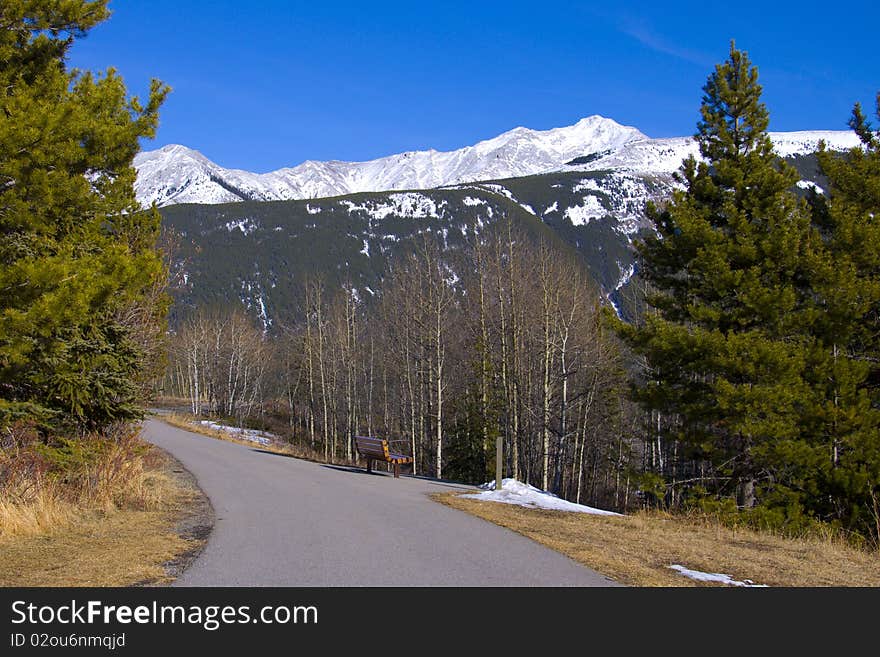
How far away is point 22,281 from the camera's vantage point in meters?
8.84

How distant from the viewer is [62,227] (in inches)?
470

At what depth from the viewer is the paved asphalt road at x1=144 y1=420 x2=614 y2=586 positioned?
23.3 feet

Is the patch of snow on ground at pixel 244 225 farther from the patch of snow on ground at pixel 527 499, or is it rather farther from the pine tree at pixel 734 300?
the patch of snow on ground at pixel 527 499

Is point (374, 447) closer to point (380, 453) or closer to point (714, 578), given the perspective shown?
point (380, 453)

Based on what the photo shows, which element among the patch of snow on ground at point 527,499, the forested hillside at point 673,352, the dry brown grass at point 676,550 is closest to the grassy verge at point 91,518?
the dry brown grass at point 676,550

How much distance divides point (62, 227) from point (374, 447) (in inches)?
470

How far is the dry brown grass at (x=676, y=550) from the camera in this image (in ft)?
26.1

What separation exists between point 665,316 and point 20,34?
51.7 feet

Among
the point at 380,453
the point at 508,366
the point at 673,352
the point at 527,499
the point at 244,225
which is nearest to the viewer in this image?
the point at 527,499

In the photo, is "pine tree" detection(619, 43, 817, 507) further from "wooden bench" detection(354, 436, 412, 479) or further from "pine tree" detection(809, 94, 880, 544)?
"wooden bench" detection(354, 436, 412, 479)

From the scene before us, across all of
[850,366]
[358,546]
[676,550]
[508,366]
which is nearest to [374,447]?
[850,366]

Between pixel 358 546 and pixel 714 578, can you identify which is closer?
pixel 714 578
